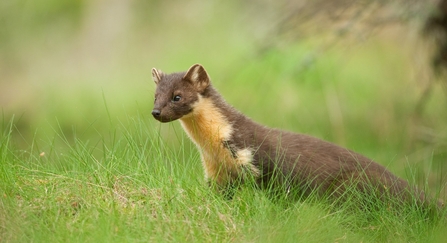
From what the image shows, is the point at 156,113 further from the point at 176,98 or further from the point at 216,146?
the point at 216,146

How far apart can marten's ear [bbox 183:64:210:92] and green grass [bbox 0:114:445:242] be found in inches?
43.7

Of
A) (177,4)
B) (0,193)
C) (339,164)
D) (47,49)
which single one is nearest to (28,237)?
(0,193)

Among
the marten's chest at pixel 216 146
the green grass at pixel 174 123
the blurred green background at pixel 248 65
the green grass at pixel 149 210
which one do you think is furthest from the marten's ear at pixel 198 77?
the blurred green background at pixel 248 65

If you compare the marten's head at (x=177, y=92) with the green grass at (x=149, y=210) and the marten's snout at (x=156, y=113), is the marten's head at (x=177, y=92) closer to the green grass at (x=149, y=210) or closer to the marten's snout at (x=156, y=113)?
the marten's snout at (x=156, y=113)

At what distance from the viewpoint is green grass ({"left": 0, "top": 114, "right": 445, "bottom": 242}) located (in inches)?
221

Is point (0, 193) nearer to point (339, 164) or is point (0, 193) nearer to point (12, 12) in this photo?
point (339, 164)

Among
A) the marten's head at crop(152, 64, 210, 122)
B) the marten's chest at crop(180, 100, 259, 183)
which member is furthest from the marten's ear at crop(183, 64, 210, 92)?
the marten's chest at crop(180, 100, 259, 183)

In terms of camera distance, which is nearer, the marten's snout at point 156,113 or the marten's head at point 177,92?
the marten's snout at point 156,113

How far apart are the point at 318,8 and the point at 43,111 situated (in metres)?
6.58

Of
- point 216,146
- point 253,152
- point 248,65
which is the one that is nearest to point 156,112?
point 216,146

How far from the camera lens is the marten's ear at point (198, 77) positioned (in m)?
7.73

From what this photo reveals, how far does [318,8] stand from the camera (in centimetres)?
1158

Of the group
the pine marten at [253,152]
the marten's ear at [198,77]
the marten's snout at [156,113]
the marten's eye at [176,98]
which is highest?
the marten's ear at [198,77]

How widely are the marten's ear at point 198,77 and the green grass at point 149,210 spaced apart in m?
1.11
